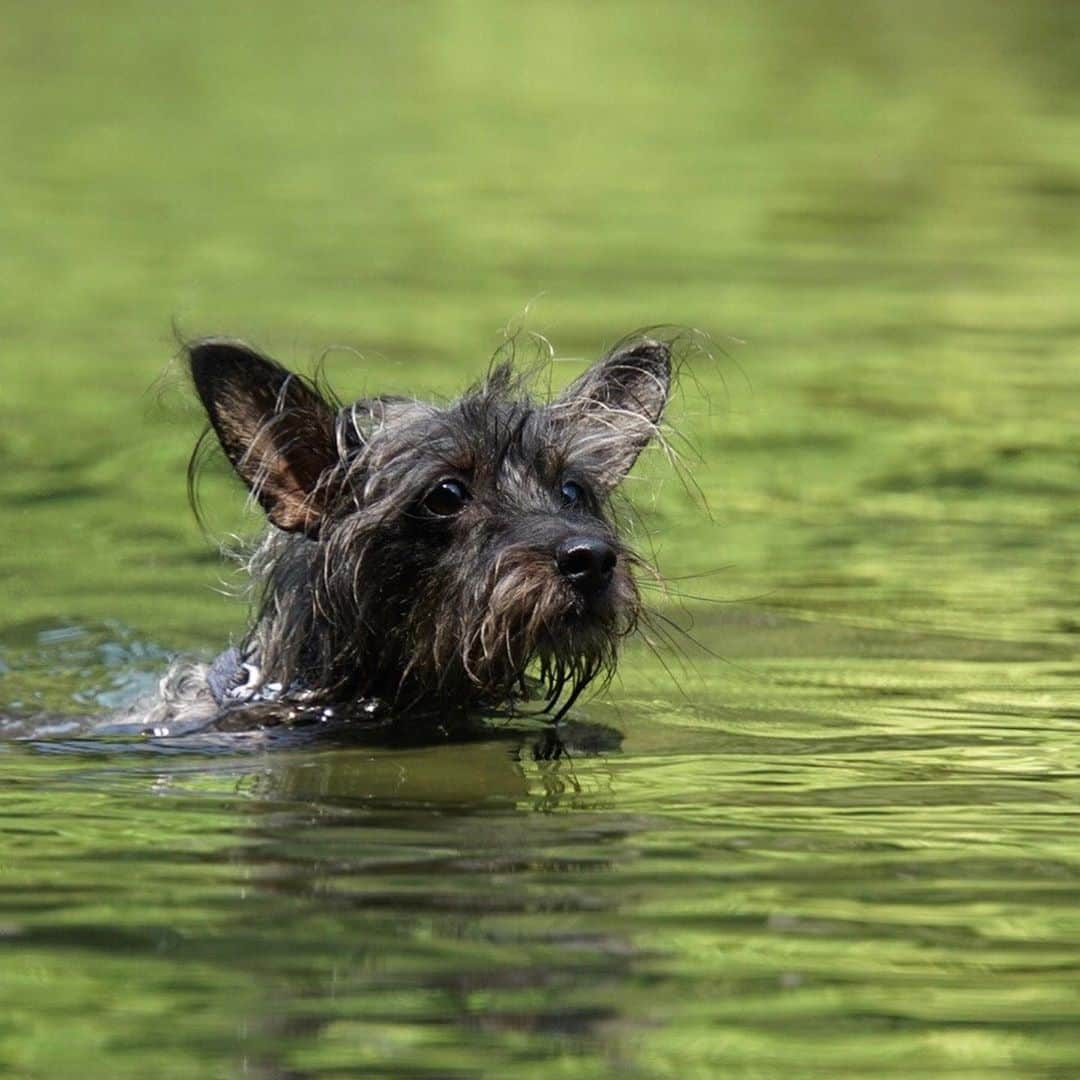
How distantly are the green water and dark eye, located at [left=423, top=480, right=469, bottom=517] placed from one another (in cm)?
78

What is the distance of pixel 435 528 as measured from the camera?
8039mm

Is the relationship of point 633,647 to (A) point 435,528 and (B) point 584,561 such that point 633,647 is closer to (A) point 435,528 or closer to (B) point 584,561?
(A) point 435,528

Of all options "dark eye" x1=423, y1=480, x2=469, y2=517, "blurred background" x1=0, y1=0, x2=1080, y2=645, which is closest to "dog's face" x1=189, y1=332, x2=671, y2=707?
"dark eye" x1=423, y1=480, x2=469, y2=517

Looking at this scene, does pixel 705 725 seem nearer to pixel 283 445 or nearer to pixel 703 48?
pixel 283 445

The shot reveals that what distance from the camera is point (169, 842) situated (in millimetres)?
7016

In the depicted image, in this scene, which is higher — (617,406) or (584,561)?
(617,406)

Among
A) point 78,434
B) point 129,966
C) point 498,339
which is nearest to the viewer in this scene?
point 129,966

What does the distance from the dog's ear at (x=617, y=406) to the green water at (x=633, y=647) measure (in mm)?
881

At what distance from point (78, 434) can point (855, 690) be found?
5.87 metres

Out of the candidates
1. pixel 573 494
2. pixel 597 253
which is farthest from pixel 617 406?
pixel 597 253

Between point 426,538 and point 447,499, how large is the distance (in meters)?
0.14

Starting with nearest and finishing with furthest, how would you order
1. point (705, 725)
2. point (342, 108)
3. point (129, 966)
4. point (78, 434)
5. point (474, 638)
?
point (129, 966) < point (474, 638) < point (705, 725) < point (78, 434) < point (342, 108)

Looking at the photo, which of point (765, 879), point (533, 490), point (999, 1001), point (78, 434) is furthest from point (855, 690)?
point (78, 434)

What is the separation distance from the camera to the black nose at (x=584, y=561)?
764cm
